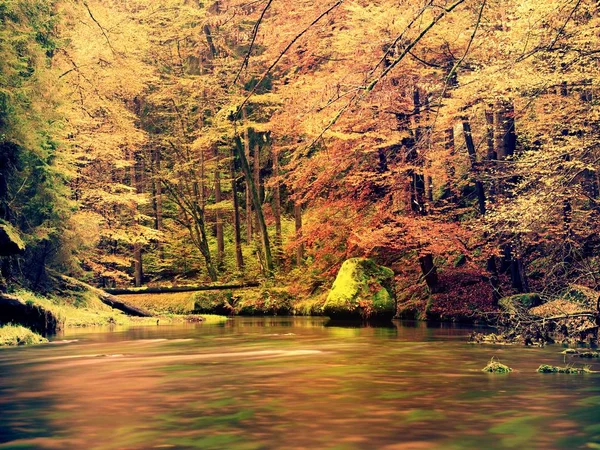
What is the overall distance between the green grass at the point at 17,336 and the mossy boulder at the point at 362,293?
34.6ft

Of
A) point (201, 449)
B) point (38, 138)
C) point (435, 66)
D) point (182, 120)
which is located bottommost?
point (201, 449)

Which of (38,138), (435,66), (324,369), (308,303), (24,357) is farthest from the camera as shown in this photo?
(308,303)

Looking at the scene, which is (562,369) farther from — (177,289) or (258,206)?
(258,206)

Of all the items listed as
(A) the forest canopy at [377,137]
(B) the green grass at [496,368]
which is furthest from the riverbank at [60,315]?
(B) the green grass at [496,368]

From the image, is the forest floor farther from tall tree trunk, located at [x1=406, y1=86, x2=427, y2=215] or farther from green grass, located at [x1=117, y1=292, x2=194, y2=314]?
tall tree trunk, located at [x1=406, y1=86, x2=427, y2=215]

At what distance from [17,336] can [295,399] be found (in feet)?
34.5

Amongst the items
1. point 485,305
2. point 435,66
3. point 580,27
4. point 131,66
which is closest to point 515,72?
point 580,27

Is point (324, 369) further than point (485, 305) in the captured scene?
No

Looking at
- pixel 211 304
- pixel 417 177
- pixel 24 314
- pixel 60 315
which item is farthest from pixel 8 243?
pixel 211 304

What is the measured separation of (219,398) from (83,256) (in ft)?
67.0

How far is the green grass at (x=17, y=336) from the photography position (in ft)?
55.2

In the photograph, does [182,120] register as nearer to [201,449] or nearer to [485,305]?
[485,305]

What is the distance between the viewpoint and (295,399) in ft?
27.5

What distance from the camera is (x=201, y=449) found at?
595 cm
